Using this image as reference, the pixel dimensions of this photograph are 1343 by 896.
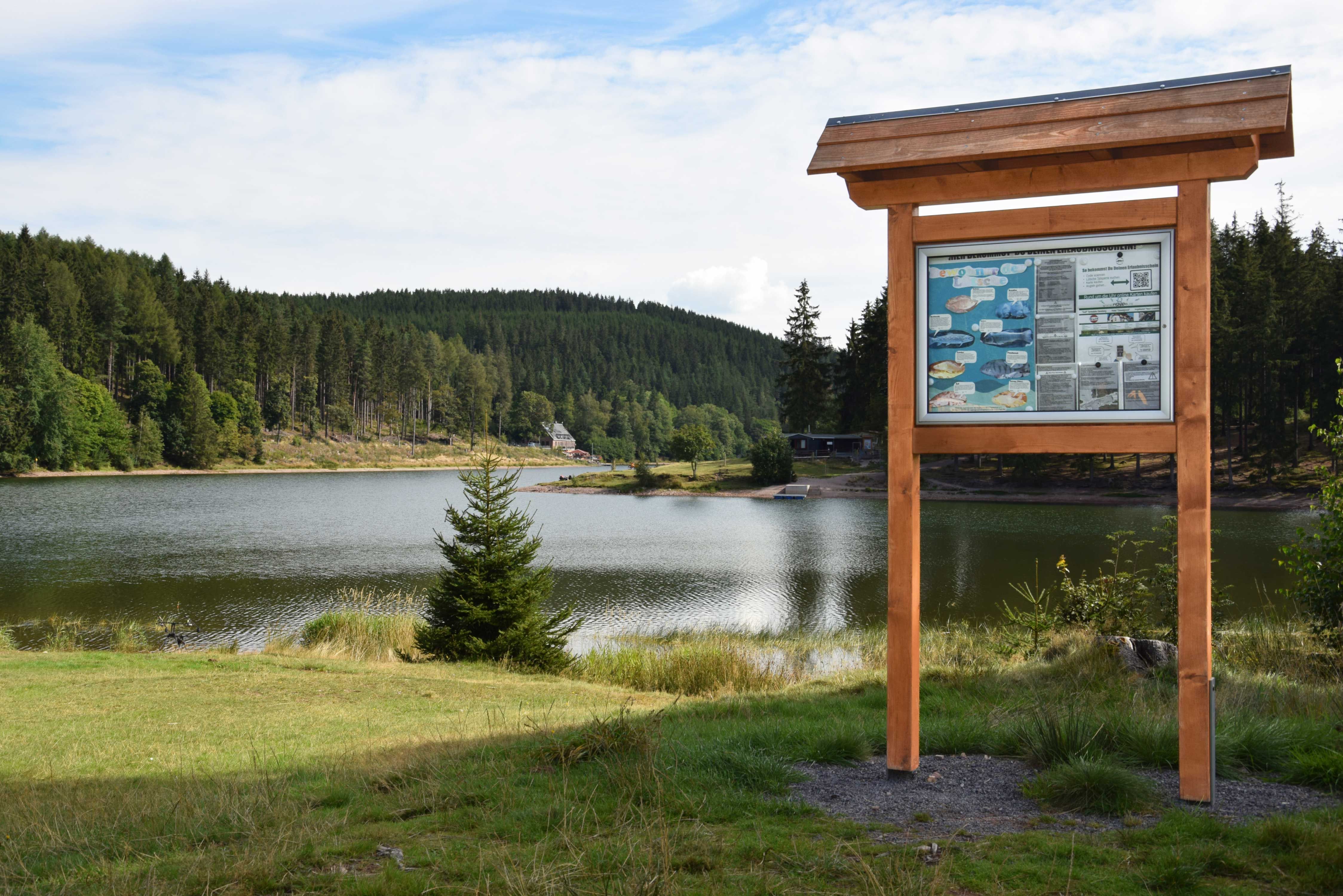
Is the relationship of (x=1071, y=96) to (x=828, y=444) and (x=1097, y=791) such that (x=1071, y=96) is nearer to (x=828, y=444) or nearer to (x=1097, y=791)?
(x=1097, y=791)

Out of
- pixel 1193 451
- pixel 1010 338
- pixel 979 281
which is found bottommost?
pixel 1193 451

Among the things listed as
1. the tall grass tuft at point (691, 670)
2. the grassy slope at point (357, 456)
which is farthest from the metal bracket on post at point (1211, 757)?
the grassy slope at point (357, 456)

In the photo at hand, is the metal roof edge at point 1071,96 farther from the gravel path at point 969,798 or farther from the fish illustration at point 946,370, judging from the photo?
the gravel path at point 969,798

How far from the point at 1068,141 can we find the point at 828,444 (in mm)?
70457

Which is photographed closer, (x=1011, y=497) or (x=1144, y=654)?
(x=1144, y=654)

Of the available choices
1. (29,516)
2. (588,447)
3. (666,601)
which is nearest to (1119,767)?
(666,601)

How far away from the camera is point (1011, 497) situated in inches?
1975

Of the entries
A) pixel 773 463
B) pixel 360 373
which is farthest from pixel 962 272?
pixel 360 373

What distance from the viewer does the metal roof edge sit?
191 inches

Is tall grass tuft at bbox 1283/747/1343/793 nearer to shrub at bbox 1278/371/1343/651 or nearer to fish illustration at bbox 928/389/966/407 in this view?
fish illustration at bbox 928/389/966/407

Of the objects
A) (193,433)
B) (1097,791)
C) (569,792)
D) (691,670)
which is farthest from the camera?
(193,433)

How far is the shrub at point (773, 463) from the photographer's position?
6200 cm

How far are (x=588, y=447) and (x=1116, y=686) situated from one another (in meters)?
128

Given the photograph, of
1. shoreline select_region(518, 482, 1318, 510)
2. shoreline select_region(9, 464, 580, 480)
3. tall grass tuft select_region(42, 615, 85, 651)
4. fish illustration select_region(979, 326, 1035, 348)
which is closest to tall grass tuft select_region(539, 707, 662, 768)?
fish illustration select_region(979, 326, 1035, 348)
